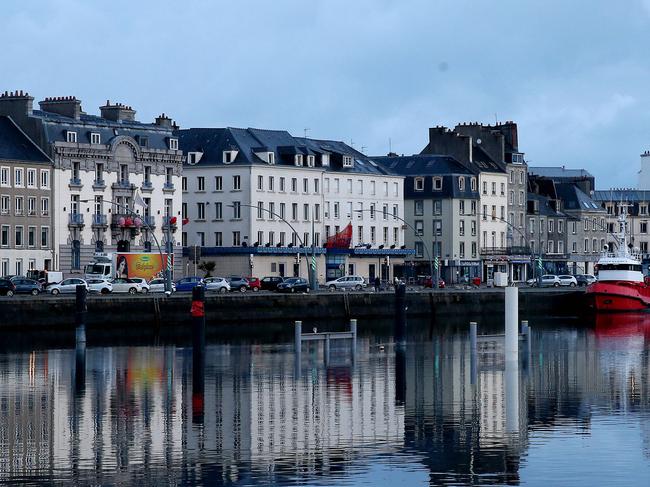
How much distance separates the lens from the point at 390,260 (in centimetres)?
14425

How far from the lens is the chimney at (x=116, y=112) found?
121 metres

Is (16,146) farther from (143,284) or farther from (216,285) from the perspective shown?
(216,285)

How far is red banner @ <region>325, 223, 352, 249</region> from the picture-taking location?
137 m

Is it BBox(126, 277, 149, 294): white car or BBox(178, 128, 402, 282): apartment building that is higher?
BBox(178, 128, 402, 282): apartment building

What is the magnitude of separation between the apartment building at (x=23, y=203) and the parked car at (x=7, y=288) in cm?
1397

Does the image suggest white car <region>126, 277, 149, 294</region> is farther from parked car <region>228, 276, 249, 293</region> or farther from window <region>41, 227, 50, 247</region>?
window <region>41, 227, 50, 247</region>

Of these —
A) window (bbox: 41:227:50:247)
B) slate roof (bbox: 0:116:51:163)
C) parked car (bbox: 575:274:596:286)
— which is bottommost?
parked car (bbox: 575:274:596:286)

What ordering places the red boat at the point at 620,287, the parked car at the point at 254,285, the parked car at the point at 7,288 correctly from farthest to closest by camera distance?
the parked car at the point at 254,285, the red boat at the point at 620,287, the parked car at the point at 7,288

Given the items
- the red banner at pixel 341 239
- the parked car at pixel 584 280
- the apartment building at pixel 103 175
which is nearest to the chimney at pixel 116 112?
the apartment building at pixel 103 175

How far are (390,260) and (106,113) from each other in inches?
1321

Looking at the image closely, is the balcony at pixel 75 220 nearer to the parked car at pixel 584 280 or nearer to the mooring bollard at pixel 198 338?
the parked car at pixel 584 280

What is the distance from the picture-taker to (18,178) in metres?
112

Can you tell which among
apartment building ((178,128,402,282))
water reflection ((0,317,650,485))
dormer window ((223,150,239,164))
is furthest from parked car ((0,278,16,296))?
dormer window ((223,150,239,164))

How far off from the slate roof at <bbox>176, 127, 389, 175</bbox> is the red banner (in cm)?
540
